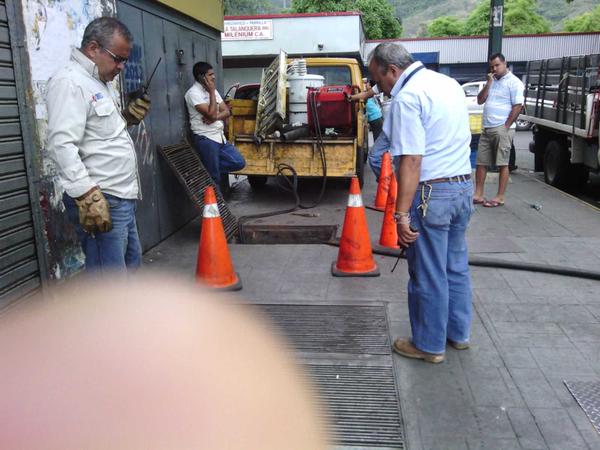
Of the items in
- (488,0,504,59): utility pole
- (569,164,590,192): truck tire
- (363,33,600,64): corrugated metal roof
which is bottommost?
(569,164,590,192): truck tire

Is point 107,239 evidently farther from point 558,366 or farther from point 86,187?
point 558,366

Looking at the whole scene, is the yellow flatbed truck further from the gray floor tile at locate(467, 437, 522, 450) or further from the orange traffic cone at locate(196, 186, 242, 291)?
the gray floor tile at locate(467, 437, 522, 450)

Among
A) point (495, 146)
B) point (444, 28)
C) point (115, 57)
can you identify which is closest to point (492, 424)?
Result: point (115, 57)

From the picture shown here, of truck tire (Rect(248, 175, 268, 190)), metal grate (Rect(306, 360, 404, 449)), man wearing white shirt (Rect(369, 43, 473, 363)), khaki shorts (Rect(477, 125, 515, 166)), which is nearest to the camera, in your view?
metal grate (Rect(306, 360, 404, 449))

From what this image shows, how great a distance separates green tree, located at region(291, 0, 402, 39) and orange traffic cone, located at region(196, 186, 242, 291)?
1494 inches

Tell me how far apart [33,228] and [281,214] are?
13.7ft

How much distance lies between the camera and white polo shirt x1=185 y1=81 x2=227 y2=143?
6.77 meters

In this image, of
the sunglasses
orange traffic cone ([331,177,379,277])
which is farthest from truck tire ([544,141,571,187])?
the sunglasses

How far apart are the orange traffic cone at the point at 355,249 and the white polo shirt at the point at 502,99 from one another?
11.1ft

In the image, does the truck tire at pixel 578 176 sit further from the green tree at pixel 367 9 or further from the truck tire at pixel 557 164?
the green tree at pixel 367 9

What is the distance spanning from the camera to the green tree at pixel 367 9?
133 feet

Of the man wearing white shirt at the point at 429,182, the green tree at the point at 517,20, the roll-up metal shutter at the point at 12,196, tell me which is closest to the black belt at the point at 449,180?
the man wearing white shirt at the point at 429,182

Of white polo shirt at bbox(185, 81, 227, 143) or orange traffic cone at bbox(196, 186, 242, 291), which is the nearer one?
orange traffic cone at bbox(196, 186, 242, 291)

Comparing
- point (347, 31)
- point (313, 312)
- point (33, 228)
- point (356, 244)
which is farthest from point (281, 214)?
point (347, 31)
